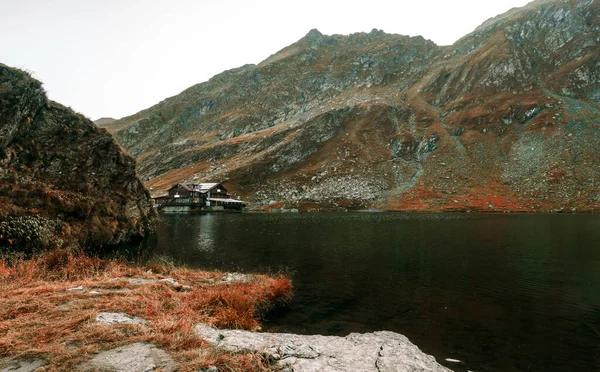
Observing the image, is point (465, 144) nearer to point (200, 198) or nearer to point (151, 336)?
point (200, 198)

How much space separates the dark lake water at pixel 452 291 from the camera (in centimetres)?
1370

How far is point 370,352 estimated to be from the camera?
11227 mm

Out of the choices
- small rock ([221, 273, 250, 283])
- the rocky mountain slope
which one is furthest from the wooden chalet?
small rock ([221, 273, 250, 283])

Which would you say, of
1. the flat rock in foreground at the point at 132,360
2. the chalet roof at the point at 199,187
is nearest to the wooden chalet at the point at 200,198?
the chalet roof at the point at 199,187

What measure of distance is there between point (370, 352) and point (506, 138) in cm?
15271

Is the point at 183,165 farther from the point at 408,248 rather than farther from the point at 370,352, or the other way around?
the point at 370,352

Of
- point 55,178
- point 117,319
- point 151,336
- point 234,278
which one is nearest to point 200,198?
point 55,178

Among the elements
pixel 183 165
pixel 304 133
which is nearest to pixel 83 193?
pixel 304 133

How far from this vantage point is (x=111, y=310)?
11508 mm

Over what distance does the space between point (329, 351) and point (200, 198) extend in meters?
129

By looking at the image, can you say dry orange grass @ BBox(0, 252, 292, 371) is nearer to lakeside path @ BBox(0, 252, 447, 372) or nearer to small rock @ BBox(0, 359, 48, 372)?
lakeside path @ BBox(0, 252, 447, 372)

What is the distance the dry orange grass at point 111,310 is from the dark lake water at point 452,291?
273 centimetres

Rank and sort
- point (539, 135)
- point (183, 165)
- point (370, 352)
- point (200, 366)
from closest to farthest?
point (200, 366)
point (370, 352)
point (539, 135)
point (183, 165)

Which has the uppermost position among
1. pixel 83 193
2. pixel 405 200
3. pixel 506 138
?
pixel 506 138
